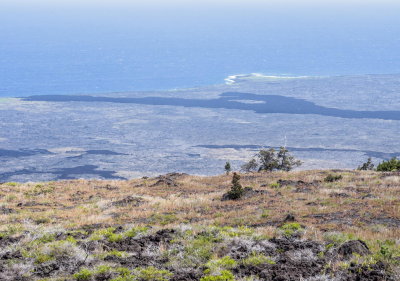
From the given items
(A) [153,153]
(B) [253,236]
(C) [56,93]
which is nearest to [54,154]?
(A) [153,153]

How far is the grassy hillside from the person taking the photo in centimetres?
1509

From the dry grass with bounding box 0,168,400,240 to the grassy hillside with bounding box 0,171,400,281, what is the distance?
5 centimetres

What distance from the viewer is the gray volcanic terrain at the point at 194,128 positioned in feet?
348

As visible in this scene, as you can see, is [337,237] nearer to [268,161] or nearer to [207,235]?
[207,235]

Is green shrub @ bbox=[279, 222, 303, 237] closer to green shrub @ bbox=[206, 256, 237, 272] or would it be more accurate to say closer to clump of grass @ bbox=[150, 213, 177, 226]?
green shrub @ bbox=[206, 256, 237, 272]

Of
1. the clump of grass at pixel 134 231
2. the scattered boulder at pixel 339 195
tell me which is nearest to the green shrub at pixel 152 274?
the clump of grass at pixel 134 231

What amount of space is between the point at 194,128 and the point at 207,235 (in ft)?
401

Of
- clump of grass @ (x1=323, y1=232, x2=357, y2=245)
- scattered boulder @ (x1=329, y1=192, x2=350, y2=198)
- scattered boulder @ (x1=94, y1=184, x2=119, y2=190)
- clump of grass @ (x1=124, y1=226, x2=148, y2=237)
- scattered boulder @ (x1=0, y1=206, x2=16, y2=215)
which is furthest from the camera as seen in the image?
scattered boulder @ (x1=94, y1=184, x2=119, y2=190)

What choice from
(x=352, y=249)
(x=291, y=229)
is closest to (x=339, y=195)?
(x=291, y=229)

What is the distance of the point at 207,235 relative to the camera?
18.4m

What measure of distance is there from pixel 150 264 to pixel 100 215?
9183 millimetres

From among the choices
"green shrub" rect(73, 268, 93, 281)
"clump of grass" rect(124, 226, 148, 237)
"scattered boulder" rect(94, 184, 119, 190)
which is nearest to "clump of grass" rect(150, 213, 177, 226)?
"clump of grass" rect(124, 226, 148, 237)

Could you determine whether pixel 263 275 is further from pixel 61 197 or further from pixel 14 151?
pixel 14 151

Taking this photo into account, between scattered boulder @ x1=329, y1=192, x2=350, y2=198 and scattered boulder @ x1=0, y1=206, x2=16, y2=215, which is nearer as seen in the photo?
scattered boulder @ x1=0, y1=206, x2=16, y2=215
